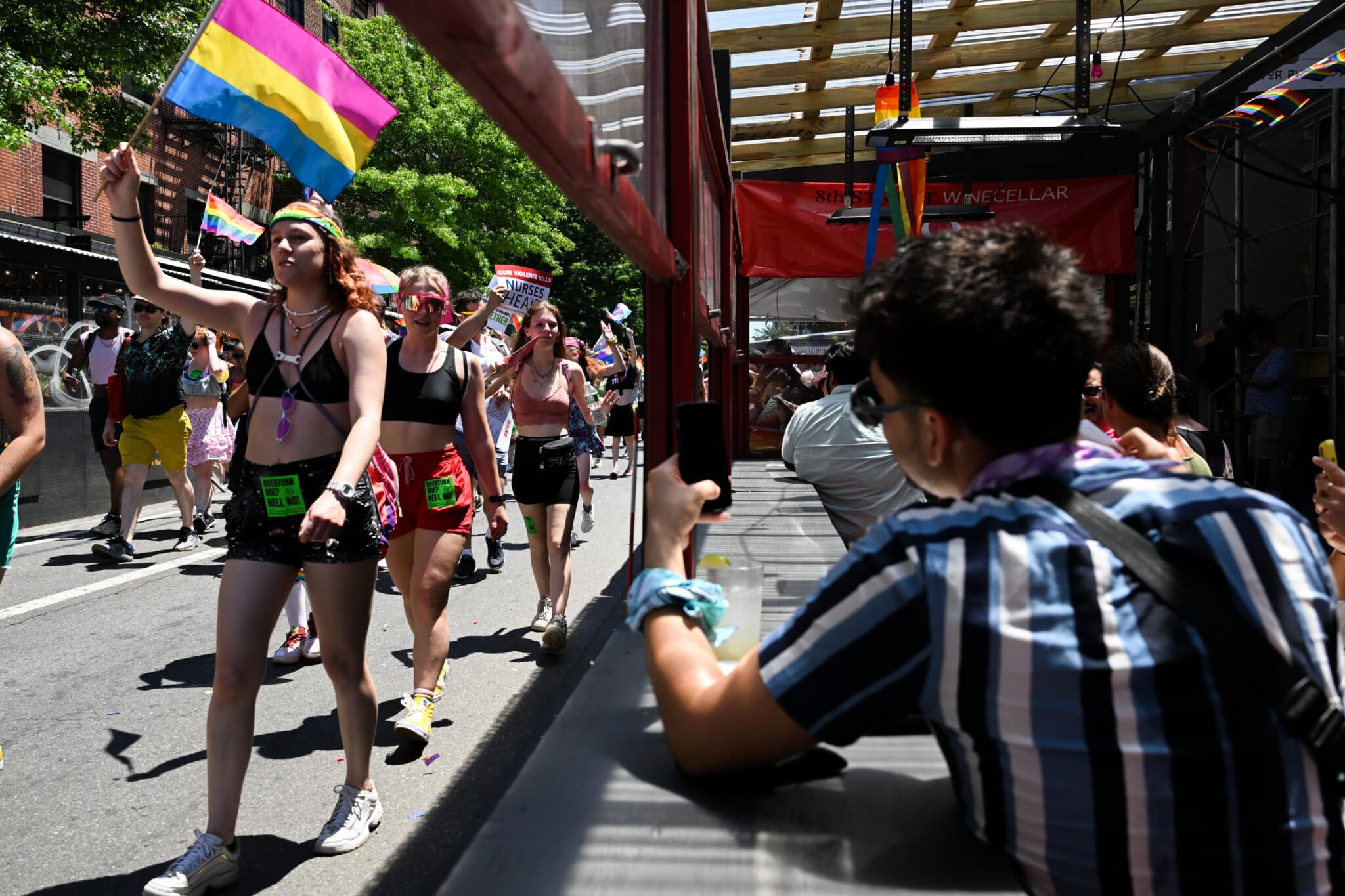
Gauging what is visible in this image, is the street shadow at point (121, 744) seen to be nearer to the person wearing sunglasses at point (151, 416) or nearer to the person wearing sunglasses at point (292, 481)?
the person wearing sunglasses at point (292, 481)

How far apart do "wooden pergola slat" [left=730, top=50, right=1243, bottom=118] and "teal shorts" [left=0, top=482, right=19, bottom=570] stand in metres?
7.41

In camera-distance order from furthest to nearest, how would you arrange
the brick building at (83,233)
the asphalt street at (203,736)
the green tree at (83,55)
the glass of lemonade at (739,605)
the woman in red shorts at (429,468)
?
the brick building at (83,233), the green tree at (83,55), the woman in red shorts at (429,468), the asphalt street at (203,736), the glass of lemonade at (739,605)

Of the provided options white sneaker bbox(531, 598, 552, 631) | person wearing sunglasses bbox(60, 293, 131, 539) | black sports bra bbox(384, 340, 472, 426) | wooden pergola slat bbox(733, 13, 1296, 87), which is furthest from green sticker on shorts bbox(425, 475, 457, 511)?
person wearing sunglasses bbox(60, 293, 131, 539)

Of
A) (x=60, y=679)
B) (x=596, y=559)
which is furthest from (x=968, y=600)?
(x=596, y=559)

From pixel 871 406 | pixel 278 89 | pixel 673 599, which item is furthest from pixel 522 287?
pixel 871 406

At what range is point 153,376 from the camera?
337 inches

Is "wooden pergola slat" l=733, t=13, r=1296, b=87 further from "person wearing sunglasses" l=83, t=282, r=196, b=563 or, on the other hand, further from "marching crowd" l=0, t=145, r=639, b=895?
"person wearing sunglasses" l=83, t=282, r=196, b=563

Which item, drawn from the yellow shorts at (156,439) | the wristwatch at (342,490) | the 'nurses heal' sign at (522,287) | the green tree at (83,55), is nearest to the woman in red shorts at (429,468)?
the wristwatch at (342,490)

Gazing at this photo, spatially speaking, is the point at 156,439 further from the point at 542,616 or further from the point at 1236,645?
the point at 1236,645

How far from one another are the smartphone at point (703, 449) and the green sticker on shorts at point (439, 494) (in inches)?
102

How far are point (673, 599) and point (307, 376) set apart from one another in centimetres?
198

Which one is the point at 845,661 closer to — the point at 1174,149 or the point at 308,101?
the point at 308,101

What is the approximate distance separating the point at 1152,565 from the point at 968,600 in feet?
0.70

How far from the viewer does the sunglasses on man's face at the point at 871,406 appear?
1.38 meters
